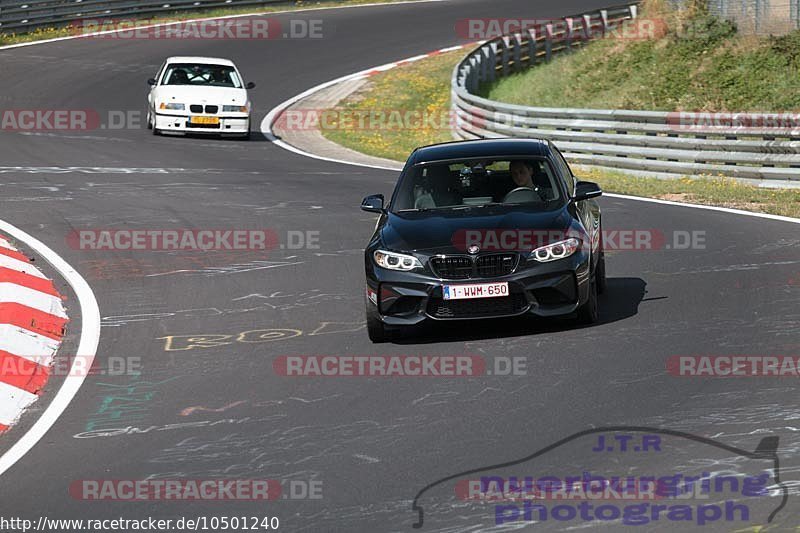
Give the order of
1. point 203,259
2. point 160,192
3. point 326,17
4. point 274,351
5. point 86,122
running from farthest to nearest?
point 326,17 < point 86,122 < point 160,192 < point 203,259 < point 274,351

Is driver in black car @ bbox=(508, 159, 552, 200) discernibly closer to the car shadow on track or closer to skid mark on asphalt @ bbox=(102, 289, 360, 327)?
the car shadow on track

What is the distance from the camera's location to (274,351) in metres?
10.6

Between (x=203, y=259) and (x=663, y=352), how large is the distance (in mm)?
6507

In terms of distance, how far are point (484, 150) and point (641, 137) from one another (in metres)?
11.2

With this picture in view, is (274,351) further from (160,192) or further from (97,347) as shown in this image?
(160,192)

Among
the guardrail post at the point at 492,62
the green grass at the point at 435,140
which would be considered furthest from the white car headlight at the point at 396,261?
the guardrail post at the point at 492,62

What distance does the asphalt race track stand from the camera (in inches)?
288

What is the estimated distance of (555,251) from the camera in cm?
1051

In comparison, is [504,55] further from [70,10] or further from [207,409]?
[207,409]

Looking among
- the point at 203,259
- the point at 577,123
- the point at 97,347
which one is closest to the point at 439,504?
the point at 97,347

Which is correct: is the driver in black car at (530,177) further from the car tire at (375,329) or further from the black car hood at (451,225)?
the car tire at (375,329)

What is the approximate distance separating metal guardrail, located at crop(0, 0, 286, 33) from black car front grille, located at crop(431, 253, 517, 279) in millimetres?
35332

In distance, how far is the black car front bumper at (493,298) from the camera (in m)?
10.3

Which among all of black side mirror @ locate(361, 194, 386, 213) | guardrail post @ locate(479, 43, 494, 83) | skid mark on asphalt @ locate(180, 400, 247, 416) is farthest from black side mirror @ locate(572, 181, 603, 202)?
guardrail post @ locate(479, 43, 494, 83)
